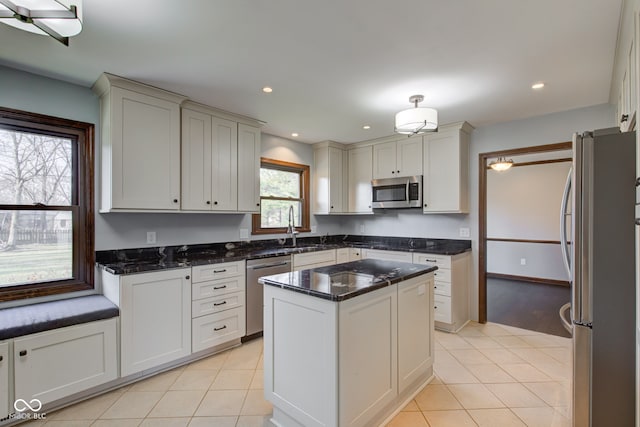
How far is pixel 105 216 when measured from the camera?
2779 mm

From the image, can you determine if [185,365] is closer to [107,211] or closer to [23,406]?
[23,406]

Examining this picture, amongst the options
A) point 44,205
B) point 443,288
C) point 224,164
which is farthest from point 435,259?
point 44,205

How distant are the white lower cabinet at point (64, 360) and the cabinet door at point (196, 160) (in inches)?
48.8

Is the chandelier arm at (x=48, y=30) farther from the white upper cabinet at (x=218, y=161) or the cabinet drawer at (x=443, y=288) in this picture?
the cabinet drawer at (x=443, y=288)

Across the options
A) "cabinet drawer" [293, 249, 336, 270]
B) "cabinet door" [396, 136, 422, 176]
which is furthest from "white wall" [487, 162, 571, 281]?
"cabinet drawer" [293, 249, 336, 270]

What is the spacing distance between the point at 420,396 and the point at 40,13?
9.96 feet

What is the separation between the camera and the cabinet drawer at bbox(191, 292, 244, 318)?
286 cm

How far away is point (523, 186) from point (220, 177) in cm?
598

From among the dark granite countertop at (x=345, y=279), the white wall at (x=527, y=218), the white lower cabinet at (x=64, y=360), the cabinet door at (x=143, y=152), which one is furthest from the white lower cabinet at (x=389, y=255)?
the white wall at (x=527, y=218)

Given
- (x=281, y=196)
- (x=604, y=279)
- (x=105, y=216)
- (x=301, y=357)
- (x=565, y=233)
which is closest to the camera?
(x=604, y=279)

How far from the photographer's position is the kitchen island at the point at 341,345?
5.48ft

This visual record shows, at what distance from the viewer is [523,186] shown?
629 cm

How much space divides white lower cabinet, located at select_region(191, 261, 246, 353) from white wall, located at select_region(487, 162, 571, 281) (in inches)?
224

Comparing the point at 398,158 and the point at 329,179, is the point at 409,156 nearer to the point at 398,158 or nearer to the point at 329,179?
the point at 398,158
